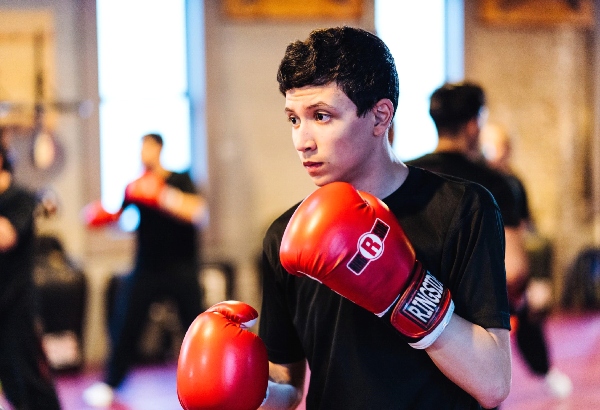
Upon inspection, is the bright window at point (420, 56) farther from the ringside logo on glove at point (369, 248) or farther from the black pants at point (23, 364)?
the ringside logo on glove at point (369, 248)

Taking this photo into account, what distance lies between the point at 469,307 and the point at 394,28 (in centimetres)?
553

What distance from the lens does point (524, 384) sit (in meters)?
4.41

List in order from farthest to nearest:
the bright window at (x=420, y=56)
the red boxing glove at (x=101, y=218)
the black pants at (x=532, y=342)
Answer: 1. the bright window at (x=420, y=56)
2. the red boxing glove at (x=101, y=218)
3. the black pants at (x=532, y=342)

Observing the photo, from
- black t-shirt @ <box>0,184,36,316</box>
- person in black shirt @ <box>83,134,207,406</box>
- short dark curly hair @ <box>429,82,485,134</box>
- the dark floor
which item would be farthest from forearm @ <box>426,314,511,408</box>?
person in black shirt @ <box>83,134,207,406</box>

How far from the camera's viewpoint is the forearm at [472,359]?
3.85ft

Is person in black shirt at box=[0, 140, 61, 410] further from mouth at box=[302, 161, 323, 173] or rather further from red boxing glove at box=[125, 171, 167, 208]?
mouth at box=[302, 161, 323, 173]

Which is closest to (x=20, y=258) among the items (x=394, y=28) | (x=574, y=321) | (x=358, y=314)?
(x=358, y=314)

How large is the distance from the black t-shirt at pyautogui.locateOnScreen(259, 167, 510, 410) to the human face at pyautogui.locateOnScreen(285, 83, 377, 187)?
128 mm

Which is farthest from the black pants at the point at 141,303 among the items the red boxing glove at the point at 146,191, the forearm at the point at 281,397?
the forearm at the point at 281,397

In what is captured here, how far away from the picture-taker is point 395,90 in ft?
4.41

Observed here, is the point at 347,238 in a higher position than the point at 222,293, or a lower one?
higher

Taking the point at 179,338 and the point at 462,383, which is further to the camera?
the point at 179,338

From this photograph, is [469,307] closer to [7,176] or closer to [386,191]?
[386,191]

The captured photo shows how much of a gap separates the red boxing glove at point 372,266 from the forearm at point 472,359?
0.07 feet
